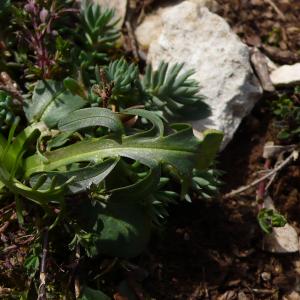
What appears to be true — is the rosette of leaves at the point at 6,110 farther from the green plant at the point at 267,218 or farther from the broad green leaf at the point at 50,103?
the green plant at the point at 267,218

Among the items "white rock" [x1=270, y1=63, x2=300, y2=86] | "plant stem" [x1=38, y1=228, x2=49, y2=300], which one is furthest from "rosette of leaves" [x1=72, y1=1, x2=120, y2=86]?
"white rock" [x1=270, y1=63, x2=300, y2=86]

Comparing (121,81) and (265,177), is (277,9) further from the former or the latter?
(121,81)

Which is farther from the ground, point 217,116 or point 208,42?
point 208,42

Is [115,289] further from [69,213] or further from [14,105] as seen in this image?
[14,105]

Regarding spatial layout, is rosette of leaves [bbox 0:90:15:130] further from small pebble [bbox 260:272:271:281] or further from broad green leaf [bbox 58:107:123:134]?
small pebble [bbox 260:272:271:281]

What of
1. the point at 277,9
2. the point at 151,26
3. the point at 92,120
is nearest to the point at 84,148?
the point at 92,120

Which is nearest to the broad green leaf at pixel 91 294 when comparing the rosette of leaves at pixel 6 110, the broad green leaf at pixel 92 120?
the broad green leaf at pixel 92 120

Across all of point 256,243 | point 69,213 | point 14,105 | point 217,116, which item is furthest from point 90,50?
point 256,243
